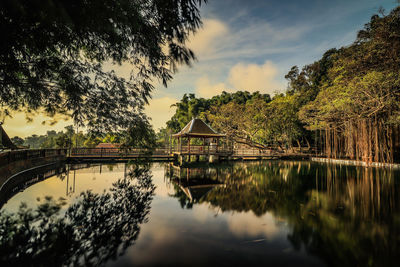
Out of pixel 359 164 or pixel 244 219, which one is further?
pixel 359 164

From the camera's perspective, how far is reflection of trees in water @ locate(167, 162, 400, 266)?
3322mm

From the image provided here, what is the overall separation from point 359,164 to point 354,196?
38.4 ft

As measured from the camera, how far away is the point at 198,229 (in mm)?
4430

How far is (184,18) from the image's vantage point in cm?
339

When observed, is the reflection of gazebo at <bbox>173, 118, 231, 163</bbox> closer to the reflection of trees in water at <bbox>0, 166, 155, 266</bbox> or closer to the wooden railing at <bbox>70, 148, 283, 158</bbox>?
the wooden railing at <bbox>70, 148, 283, 158</bbox>

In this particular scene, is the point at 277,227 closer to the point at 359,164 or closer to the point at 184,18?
the point at 184,18

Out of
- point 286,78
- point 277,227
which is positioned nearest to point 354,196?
point 277,227

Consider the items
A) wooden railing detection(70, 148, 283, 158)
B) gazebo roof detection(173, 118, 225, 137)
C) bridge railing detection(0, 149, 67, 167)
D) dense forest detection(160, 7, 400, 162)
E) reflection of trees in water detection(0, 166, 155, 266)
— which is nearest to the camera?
reflection of trees in water detection(0, 166, 155, 266)

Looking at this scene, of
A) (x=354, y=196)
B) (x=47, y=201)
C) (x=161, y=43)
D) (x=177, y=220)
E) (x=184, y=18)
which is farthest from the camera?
(x=354, y=196)

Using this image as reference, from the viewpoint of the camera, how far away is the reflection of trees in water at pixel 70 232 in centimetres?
280

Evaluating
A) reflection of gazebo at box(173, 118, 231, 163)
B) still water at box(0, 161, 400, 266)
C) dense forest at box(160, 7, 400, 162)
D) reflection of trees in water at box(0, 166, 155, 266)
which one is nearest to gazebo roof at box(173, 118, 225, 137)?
reflection of gazebo at box(173, 118, 231, 163)

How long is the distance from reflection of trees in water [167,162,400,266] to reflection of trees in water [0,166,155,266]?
303 centimetres

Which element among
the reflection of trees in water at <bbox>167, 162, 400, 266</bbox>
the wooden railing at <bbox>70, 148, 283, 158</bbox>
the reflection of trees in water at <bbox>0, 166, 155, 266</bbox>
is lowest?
the reflection of trees in water at <bbox>167, 162, 400, 266</bbox>

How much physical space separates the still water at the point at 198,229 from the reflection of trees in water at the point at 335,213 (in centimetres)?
2
